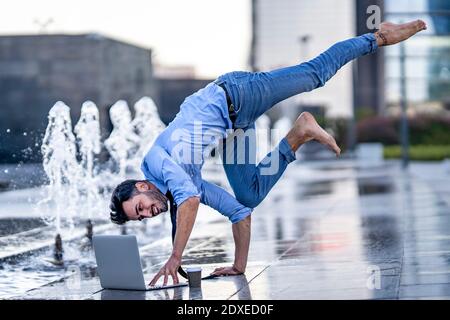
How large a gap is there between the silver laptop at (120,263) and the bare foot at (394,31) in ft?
6.23

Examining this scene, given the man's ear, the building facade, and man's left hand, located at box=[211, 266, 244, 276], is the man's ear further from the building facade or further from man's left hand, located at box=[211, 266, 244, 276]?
the building facade

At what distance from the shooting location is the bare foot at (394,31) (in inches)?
297

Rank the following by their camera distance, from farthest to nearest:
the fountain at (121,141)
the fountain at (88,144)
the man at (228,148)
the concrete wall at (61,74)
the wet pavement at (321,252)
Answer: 1. the concrete wall at (61,74)
2. the fountain at (121,141)
3. the fountain at (88,144)
4. the man at (228,148)
5. the wet pavement at (321,252)

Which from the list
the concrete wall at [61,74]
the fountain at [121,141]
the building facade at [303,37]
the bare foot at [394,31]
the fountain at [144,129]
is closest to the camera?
the bare foot at [394,31]

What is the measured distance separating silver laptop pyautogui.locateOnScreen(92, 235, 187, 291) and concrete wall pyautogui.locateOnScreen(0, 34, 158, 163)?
596 inches

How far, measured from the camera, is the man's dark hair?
7.15m

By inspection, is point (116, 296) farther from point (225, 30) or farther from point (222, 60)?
point (222, 60)

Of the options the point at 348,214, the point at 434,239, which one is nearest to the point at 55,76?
the point at 348,214

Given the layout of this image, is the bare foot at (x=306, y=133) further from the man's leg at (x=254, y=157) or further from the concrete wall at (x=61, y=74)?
the concrete wall at (x=61, y=74)

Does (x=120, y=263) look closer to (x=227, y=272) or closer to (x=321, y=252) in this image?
(x=227, y=272)

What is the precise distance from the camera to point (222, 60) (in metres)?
28.0

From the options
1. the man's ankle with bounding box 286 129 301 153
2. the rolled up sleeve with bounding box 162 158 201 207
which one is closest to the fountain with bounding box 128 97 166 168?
the man's ankle with bounding box 286 129 301 153

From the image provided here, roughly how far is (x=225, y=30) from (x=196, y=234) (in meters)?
14.8

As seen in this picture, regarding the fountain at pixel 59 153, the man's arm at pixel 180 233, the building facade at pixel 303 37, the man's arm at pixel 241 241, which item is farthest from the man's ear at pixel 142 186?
the building facade at pixel 303 37
